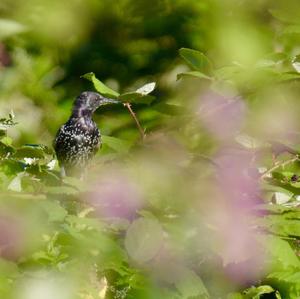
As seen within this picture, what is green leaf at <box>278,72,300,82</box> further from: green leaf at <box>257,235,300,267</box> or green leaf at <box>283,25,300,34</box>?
green leaf at <box>257,235,300,267</box>

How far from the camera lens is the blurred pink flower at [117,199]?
4.90 ft

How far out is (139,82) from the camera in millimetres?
2057

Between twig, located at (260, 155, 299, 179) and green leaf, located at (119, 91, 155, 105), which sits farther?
twig, located at (260, 155, 299, 179)

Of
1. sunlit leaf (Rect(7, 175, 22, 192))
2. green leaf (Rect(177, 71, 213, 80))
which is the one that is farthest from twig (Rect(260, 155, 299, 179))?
sunlit leaf (Rect(7, 175, 22, 192))

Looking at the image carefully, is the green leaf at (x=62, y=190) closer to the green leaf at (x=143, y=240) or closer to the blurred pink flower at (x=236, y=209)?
the green leaf at (x=143, y=240)

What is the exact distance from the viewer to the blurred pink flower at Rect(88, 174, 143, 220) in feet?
4.90

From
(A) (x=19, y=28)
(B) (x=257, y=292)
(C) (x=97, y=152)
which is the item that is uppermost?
(A) (x=19, y=28)

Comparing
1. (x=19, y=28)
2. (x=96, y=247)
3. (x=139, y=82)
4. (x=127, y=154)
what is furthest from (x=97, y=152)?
(x=96, y=247)

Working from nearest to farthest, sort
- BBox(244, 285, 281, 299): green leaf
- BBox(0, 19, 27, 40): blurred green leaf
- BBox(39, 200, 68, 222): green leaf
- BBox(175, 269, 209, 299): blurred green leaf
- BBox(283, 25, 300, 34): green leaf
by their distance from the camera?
BBox(39, 200, 68, 222): green leaf, BBox(175, 269, 209, 299): blurred green leaf, BBox(283, 25, 300, 34): green leaf, BBox(244, 285, 281, 299): green leaf, BBox(0, 19, 27, 40): blurred green leaf

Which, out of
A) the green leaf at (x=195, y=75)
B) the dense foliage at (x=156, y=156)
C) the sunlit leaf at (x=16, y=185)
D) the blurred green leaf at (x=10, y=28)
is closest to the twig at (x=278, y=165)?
the dense foliage at (x=156, y=156)

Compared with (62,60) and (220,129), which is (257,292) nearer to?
(220,129)

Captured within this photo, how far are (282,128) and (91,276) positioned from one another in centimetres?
53

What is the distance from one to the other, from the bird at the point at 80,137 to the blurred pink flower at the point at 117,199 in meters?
0.30

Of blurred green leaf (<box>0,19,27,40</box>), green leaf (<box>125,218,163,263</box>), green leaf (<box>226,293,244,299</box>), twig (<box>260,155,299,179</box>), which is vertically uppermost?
blurred green leaf (<box>0,19,27,40</box>)
